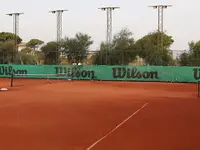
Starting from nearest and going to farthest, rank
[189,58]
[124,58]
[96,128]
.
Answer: [96,128] < [189,58] < [124,58]

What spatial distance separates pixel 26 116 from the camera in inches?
381

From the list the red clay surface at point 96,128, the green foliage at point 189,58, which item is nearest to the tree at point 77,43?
the green foliage at point 189,58

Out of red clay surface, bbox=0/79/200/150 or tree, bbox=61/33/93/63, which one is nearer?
red clay surface, bbox=0/79/200/150

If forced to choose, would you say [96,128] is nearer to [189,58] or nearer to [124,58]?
[189,58]

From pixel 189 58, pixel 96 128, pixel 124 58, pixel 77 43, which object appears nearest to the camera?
pixel 96 128

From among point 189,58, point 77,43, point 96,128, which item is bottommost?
point 96,128

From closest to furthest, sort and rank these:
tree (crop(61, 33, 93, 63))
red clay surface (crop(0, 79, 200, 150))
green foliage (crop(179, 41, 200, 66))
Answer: red clay surface (crop(0, 79, 200, 150)) < green foliage (crop(179, 41, 200, 66)) < tree (crop(61, 33, 93, 63))

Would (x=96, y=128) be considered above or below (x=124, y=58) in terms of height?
below

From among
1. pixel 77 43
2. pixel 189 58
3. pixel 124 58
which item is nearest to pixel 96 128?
pixel 189 58

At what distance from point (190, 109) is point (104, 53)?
26.4 metres

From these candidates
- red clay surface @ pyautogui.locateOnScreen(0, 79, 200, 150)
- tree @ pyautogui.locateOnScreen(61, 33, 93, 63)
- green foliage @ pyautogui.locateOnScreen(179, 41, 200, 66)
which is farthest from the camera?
tree @ pyautogui.locateOnScreen(61, 33, 93, 63)

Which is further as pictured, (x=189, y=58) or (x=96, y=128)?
(x=189, y=58)

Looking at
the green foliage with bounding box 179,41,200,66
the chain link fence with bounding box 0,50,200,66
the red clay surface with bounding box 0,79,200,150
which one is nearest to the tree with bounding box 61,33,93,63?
the chain link fence with bounding box 0,50,200,66

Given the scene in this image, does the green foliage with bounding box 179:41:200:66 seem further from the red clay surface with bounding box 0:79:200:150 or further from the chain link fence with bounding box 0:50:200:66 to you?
the red clay surface with bounding box 0:79:200:150
